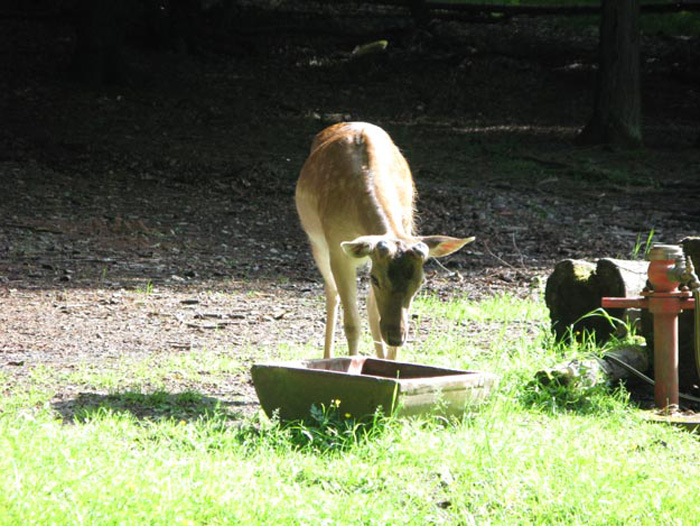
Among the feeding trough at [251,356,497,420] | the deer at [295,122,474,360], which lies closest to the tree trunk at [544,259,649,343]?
the deer at [295,122,474,360]

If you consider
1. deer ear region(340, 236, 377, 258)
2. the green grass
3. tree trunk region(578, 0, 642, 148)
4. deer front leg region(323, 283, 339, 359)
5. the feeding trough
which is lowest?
the green grass

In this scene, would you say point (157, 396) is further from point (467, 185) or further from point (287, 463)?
point (467, 185)

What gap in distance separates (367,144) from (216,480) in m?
3.17

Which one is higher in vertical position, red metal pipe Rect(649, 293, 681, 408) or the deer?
the deer

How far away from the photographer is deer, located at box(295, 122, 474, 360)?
5.67 meters

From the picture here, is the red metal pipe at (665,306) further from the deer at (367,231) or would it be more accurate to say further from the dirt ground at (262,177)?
the dirt ground at (262,177)

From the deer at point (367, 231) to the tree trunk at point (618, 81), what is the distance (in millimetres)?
9606

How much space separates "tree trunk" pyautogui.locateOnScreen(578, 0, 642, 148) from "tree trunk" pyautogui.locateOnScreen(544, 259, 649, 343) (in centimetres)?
959

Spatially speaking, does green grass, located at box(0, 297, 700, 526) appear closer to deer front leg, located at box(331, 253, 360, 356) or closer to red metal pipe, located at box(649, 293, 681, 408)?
red metal pipe, located at box(649, 293, 681, 408)

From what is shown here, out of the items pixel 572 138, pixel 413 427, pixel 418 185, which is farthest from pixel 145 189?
pixel 413 427

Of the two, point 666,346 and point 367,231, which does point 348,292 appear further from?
point 666,346

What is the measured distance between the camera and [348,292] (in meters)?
6.52

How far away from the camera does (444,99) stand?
19.5 m

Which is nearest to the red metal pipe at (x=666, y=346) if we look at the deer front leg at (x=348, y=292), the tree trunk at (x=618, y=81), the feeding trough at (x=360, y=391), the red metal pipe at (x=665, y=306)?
the red metal pipe at (x=665, y=306)
